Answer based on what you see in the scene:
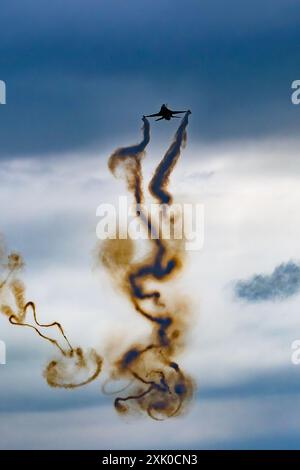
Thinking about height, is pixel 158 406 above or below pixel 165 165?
below

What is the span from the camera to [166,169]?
117312 millimetres

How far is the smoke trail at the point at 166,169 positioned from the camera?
116m

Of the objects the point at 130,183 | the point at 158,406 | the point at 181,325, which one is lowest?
the point at 158,406

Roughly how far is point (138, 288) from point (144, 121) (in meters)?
19.0

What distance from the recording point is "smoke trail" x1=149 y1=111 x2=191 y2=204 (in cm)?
11612
